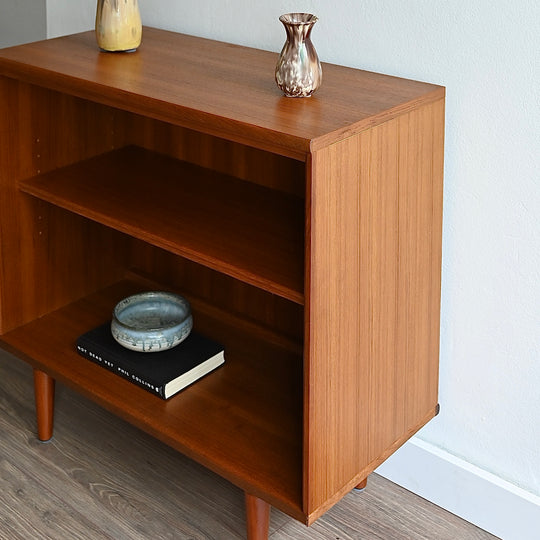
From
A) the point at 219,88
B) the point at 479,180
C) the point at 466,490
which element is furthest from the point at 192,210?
the point at 466,490

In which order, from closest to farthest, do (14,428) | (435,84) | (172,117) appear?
(172,117) → (435,84) → (14,428)

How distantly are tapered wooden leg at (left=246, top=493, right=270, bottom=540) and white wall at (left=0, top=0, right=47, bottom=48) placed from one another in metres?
1.56

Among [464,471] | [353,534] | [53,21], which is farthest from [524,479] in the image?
[53,21]

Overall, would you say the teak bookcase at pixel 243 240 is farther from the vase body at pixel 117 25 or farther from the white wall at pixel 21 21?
the white wall at pixel 21 21

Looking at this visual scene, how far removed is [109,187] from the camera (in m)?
1.75

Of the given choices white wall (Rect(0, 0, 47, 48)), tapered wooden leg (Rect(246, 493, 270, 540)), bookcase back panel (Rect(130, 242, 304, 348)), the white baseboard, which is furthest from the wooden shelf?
white wall (Rect(0, 0, 47, 48))

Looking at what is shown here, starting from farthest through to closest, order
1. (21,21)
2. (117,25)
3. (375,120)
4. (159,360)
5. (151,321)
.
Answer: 1. (21,21)
2. (151,321)
3. (159,360)
4. (117,25)
5. (375,120)

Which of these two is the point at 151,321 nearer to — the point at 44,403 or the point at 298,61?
the point at 44,403

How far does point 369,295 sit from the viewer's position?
138cm

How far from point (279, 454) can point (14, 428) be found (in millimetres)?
747

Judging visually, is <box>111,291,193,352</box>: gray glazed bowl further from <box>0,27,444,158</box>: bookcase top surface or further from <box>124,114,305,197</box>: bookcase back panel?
<box>0,27,444,158</box>: bookcase top surface

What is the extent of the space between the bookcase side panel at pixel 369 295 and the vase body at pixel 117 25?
57 cm

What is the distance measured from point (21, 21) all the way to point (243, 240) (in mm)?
1439

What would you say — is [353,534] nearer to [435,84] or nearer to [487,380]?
[487,380]
